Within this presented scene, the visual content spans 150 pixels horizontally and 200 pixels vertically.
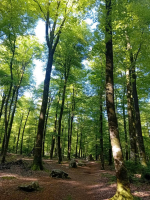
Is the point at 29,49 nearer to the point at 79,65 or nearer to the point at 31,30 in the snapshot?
the point at 31,30

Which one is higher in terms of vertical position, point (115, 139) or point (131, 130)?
point (131, 130)

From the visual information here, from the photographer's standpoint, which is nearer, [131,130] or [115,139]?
[115,139]

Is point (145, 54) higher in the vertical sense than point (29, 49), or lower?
lower

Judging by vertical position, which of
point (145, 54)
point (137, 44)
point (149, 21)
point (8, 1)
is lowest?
point (145, 54)

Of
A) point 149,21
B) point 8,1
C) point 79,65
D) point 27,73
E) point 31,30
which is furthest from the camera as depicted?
point 27,73

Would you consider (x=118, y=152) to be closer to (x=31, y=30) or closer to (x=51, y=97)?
(x=31, y=30)

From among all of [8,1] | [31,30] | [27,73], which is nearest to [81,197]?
[8,1]

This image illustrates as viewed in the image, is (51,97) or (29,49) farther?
(51,97)

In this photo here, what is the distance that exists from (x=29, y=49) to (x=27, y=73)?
3.91m

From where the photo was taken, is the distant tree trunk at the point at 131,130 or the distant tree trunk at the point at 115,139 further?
the distant tree trunk at the point at 131,130

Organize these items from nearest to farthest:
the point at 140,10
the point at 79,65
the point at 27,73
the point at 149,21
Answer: the point at 140,10 → the point at 149,21 → the point at 79,65 → the point at 27,73

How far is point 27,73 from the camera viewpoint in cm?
1875

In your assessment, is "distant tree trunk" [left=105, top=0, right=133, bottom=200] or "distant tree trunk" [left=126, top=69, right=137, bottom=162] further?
"distant tree trunk" [left=126, top=69, right=137, bottom=162]

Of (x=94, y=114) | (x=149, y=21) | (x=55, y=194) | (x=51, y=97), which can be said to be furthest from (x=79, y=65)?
(x=55, y=194)
